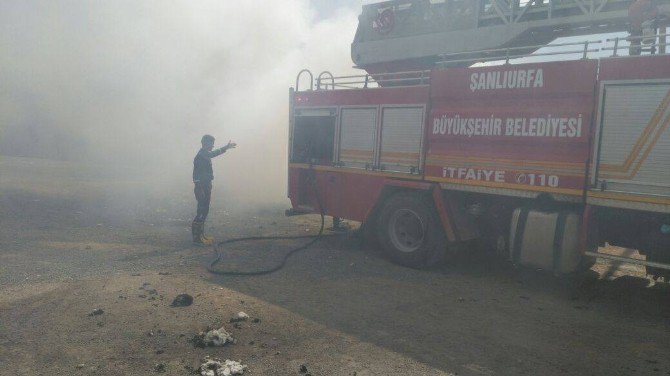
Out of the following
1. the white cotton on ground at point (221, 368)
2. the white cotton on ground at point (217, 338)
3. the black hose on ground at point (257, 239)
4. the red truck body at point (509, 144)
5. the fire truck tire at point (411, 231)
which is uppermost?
the red truck body at point (509, 144)

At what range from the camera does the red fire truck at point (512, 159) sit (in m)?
5.25

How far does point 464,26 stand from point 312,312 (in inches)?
237

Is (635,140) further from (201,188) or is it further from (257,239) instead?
(201,188)

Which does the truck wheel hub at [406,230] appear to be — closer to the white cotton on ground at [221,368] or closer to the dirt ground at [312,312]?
the dirt ground at [312,312]

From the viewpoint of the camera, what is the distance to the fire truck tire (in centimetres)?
677

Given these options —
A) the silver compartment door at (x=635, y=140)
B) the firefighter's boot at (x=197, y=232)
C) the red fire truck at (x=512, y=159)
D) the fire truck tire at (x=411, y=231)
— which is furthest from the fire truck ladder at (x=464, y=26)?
the firefighter's boot at (x=197, y=232)

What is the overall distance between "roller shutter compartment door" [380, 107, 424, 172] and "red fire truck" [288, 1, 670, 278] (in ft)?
0.05

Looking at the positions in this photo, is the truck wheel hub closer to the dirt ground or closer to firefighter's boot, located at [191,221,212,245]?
the dirt ground

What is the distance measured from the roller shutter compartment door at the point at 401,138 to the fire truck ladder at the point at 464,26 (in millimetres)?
932

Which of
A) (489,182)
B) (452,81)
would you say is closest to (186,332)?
(489,182)

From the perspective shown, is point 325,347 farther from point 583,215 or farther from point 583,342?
point 583,215

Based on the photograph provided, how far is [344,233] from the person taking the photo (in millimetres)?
9164

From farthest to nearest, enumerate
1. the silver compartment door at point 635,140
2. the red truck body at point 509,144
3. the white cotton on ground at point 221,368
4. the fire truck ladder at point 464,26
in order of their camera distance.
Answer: the fire truck ladder at point 464,26 < the red truck body at point 509,144 < the silver compartment door at point 635,140 < the white cotton on ground at point 221,368

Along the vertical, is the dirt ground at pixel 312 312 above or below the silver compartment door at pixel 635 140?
below
